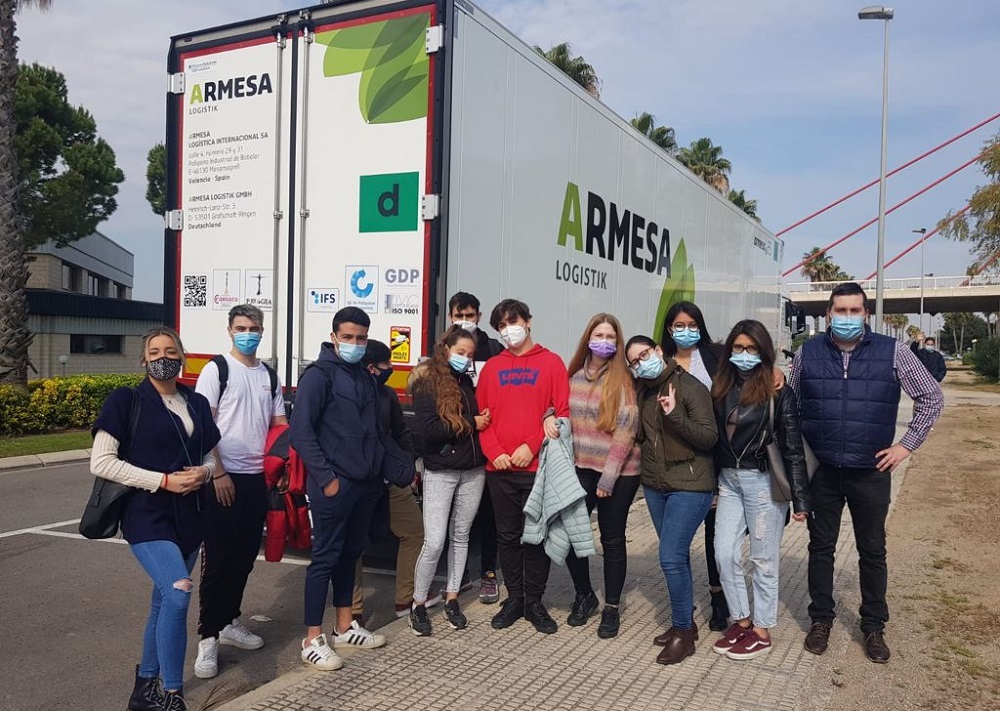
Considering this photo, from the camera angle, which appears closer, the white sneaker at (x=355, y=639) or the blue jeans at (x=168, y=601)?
the blue jeans at (x=168, y=601)

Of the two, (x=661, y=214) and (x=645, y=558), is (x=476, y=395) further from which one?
(x=661, y=214)

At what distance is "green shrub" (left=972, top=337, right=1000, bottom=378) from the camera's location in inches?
1617

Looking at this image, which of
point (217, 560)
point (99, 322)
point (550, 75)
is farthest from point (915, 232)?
point (217, 560)

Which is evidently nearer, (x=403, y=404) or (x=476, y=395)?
(x=476, y=395)

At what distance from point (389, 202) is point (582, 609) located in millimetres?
2900

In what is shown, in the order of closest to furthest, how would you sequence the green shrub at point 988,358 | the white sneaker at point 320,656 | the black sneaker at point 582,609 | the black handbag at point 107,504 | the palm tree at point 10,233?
the black handbag at point 107,504 → the white sneaker at point 320,656 → the black sneaker at point 582,609 → the palm tree at point 10,233 → the green shrub at point 988,358

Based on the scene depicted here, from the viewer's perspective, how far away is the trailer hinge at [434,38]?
525 cm

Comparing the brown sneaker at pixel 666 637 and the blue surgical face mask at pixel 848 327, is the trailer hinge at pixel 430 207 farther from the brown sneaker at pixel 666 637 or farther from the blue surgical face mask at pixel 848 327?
the brown sneaker at pixel 666 637

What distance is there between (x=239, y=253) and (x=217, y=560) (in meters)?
2.60

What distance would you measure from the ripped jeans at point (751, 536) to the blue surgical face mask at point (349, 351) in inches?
81.1

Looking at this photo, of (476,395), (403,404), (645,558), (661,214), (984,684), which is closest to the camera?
(984,684)

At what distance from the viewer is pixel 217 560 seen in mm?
4281

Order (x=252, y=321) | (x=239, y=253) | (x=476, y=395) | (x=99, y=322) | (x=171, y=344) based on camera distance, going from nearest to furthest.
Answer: (x=171, y=344)
(x=252, y=321)
(x=476, y=395)
(x=239, y=253)
(x=99, y=322)

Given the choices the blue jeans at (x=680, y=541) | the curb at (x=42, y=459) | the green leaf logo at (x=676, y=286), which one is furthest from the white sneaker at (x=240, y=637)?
the curb at (x=42, y=459)
